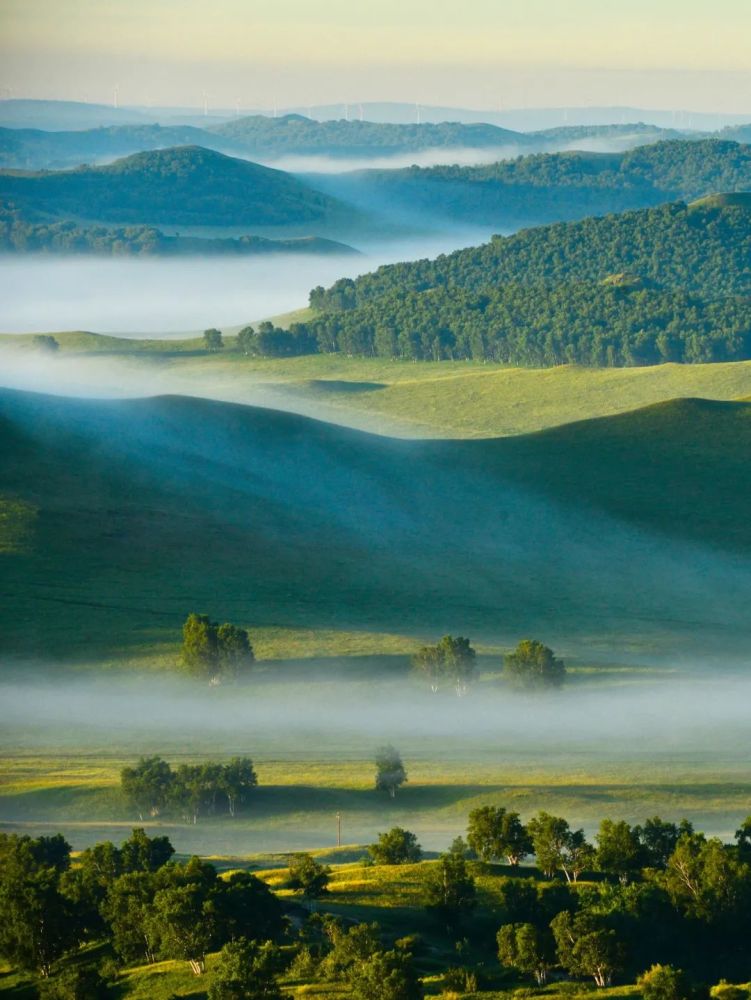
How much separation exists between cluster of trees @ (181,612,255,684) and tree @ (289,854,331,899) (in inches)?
2095

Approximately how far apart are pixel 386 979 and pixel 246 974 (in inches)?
185

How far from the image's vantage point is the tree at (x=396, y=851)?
77312 millimetres

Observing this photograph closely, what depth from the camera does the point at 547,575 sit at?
156 metres

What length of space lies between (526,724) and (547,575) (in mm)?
43416

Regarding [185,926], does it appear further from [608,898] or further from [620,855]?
[620,855]

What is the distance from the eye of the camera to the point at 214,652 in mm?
124500

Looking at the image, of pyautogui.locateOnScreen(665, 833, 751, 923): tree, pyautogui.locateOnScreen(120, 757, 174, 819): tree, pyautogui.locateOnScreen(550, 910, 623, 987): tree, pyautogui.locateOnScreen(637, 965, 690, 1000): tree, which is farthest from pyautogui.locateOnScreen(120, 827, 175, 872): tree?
pyautogui.locateOnScreen(637, 965, 690, 1000): tree

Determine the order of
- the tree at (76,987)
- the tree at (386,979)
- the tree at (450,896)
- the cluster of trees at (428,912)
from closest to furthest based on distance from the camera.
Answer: the tree at (386,979) < the cluster of trees at (428,912) < the tree at (76,987) < the tree at (450,896)

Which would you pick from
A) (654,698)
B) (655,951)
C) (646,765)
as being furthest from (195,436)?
(655,951)

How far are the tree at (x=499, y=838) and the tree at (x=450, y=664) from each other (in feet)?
139

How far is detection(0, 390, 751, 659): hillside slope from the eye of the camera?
142 m

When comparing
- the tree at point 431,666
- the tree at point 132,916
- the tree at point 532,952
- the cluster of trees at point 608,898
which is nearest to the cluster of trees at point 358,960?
the tree at point 532,952

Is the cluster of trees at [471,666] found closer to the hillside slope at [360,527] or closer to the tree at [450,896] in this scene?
the hillside slope at [360,527]

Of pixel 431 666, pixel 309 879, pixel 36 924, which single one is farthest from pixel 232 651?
pixel 36 924
